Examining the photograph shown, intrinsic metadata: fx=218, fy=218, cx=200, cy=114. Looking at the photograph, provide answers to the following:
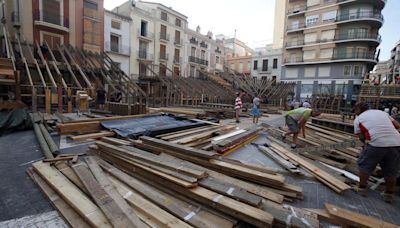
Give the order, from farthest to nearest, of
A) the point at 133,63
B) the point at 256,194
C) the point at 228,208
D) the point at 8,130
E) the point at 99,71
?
the point at 133,63
the point at 99,71
the point at 8,130
the point at 256,194
the point at 228,208

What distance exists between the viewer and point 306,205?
10.8 ft

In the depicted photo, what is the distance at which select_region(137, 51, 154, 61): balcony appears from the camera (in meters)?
25.1

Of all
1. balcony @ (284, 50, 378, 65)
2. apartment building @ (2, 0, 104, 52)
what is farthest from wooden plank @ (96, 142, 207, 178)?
balcony @ (284, 50, 378, 65)

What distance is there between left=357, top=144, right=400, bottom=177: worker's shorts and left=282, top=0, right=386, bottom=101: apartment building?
28.2 m

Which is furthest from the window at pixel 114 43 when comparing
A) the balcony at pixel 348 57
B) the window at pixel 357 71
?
the window at pixel 357 71

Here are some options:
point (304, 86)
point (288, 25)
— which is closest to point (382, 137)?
point (304, 86)

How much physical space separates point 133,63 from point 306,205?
2423 cm

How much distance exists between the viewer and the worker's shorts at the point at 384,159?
3477 mm

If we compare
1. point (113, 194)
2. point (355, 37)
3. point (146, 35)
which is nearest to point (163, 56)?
point (146, 35)

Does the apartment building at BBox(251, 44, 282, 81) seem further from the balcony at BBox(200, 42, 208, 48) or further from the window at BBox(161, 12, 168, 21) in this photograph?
the window at BBox(161, 12, 168, 21)

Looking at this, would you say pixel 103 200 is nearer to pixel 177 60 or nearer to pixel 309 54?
pixel 177 60

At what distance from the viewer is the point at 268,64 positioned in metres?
37.4

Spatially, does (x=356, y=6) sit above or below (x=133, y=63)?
above

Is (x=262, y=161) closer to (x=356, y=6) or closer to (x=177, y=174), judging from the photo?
(x=177, y=174)
